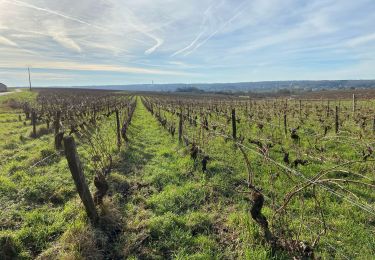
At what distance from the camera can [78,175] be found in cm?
475

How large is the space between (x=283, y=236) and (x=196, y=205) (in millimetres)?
2134

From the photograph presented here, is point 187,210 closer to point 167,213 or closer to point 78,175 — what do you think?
point 167,213

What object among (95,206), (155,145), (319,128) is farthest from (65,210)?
(319,128)

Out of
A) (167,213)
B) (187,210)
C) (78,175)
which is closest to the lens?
(78,175)

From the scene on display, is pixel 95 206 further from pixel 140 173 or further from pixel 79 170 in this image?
pixel 140 173

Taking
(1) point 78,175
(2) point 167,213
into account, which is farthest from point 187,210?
(1) point 78,175

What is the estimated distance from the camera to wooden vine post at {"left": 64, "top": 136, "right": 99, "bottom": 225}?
465 centimetres

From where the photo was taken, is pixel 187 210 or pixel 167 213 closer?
pixel 167 213

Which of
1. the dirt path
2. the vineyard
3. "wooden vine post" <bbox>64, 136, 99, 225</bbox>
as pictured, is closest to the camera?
the vineyard

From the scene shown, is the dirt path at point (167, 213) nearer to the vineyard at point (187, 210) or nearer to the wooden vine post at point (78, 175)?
the vineyard at point (187, 210)

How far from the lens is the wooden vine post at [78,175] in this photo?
4.65m

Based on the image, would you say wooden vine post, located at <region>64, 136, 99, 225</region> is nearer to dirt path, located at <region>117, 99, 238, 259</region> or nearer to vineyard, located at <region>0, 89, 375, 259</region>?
vineyard, located at <region>0, 89, 375, 259</region>

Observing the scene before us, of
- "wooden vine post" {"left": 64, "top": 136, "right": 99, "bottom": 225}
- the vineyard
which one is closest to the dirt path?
the vineyard

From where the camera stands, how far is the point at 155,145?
1186 cm
